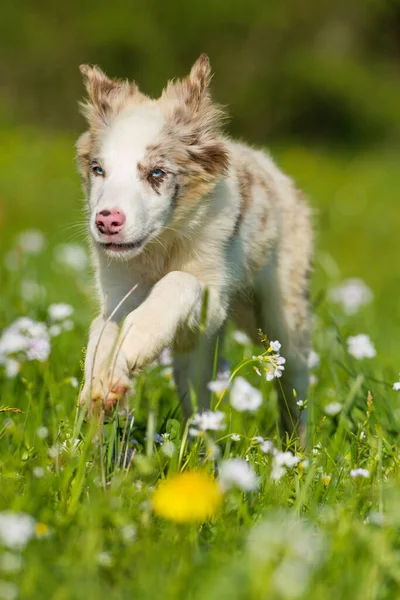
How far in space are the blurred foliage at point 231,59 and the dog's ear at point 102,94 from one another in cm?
1507

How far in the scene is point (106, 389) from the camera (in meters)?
2.67

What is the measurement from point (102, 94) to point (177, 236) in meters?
0.65

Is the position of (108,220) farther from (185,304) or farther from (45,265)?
(45,265)

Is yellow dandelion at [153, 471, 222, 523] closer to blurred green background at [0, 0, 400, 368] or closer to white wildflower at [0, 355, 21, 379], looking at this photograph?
white wildflower at [0, 355, 21, 379]

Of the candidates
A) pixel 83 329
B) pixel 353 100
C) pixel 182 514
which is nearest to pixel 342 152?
pixel 353 100

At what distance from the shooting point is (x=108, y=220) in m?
3.03

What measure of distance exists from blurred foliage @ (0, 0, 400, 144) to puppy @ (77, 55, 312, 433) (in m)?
14.9

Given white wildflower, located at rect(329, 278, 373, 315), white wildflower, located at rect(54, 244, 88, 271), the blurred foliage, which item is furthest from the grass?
the blurred foliage

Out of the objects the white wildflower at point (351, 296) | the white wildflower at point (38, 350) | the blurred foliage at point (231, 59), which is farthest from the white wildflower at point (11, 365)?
the blurred foliage at point (231, 59)

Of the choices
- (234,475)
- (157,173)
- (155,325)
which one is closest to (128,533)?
(234,475)

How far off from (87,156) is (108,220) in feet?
2.06

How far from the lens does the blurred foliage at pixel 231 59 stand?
18984 millimetres

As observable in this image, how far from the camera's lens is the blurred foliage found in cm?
1898

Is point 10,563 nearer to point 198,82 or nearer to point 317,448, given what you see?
point 317,448
